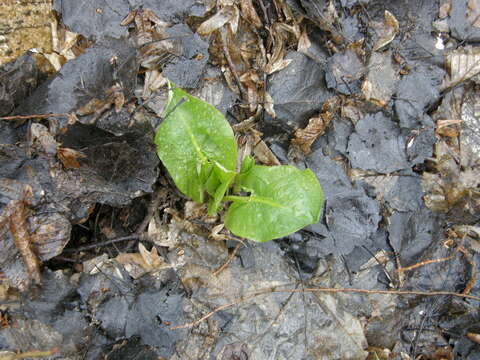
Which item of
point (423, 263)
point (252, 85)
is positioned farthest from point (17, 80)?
point (423, 263)

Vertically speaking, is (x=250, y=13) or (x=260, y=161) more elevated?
(x=250, y=13)

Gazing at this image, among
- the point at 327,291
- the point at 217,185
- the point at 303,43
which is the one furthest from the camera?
the point at 303,43

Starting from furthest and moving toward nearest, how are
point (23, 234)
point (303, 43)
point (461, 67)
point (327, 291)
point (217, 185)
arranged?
point (461, 67)
point (303, 43)
point (327, 291)
point (217, 185)
point (23, 234)

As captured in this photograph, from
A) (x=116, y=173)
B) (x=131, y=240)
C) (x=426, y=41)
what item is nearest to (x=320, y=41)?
(x=426, y=41)

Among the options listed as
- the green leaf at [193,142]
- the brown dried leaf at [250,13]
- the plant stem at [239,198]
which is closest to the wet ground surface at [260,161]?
the brown dried leaf at [250,13]

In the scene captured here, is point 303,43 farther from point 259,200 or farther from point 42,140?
point 42,140

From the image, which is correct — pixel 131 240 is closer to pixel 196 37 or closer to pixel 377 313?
pixel 196 37
